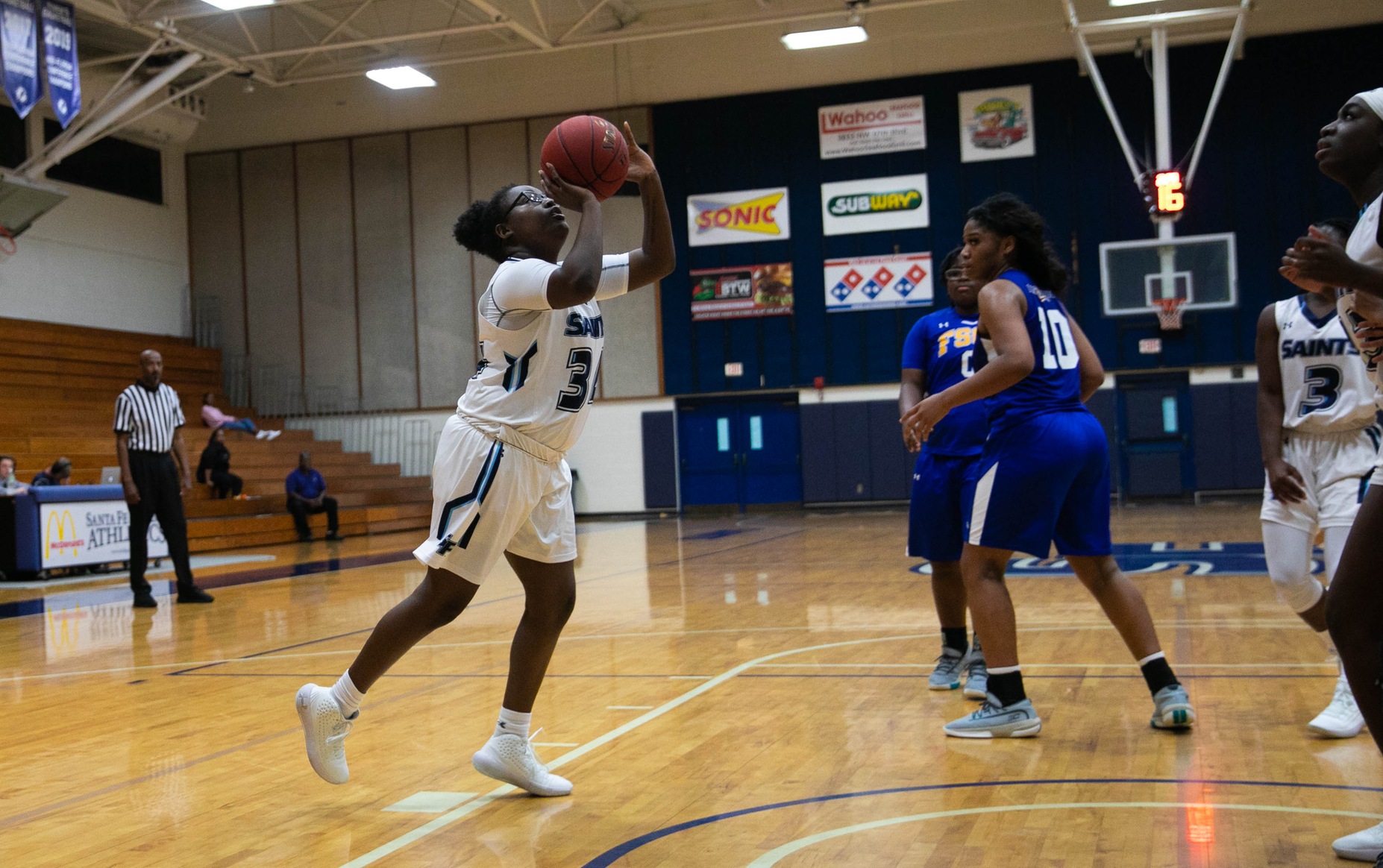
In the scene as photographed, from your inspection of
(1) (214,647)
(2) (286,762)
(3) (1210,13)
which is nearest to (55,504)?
(1) (214,647)

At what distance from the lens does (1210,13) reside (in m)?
15.9

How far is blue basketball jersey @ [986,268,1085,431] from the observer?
151 inches

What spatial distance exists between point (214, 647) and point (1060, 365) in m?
4.63

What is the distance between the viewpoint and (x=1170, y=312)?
17859mm

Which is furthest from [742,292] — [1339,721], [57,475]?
[1339,721]

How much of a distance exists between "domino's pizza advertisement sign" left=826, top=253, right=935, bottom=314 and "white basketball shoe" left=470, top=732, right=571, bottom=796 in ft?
55.9

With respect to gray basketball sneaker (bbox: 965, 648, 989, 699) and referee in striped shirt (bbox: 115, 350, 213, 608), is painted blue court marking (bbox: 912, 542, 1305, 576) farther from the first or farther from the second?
referee in striped shirt (bbox: 115, 350, 213, 608)

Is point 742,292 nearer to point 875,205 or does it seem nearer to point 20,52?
point 875,205

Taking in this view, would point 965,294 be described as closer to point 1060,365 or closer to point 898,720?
point 1060,365

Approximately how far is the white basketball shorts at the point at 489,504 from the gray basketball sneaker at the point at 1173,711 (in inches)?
74.8

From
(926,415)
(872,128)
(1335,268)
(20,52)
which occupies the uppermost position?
(872,128)

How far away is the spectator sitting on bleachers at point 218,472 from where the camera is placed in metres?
16.2

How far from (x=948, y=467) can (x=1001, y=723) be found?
122 cm

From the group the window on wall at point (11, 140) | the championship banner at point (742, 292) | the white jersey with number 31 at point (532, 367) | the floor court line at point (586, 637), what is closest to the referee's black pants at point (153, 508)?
the floor court line at point (586, 637)
